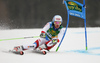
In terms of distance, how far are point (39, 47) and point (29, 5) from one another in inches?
205

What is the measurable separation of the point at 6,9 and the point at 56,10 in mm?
2561

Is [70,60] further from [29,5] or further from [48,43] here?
[29,5]

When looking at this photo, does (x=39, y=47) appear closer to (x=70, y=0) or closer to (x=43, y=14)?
(x=70, y=0)

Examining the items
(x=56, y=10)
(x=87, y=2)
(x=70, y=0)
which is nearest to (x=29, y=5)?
(x=56, y=10)

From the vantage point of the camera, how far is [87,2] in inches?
444

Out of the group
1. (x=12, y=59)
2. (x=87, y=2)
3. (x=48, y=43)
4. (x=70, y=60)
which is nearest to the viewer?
(x=12, y=59)

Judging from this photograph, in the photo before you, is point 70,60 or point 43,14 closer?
point 70,60

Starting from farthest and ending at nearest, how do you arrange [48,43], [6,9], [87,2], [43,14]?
[87,2] < [43,14] < [6,9] < [48,43]

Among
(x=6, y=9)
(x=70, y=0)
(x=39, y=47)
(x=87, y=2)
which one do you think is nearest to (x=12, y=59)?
(x=39, y=47)

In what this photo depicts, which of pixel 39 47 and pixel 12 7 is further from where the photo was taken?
pixel 12 7

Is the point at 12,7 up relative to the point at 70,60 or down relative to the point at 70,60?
up


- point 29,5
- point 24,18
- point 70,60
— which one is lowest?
point 70,60

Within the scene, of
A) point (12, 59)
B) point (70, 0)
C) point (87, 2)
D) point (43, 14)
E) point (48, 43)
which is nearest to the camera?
point (12, 59)

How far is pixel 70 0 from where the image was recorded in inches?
216
